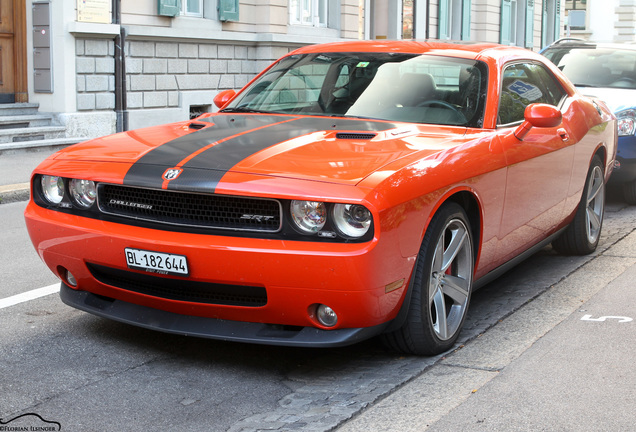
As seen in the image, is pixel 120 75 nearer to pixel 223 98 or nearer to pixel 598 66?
pixel 598 66

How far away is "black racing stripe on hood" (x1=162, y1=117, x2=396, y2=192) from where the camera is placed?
3.85 meters

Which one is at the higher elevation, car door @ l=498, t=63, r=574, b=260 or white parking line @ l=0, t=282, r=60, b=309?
car door @ l=498, t=63, r=574, b=260

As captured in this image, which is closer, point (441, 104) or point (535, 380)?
point (535, 380)

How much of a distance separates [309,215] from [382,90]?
5.31 ft

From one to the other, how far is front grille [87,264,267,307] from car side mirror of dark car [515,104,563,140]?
1943mm

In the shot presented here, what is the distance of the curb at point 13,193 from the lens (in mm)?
9547

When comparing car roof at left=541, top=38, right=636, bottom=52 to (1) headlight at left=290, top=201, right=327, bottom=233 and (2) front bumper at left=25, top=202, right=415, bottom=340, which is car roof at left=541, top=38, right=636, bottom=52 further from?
(1) headlight at left=290, top=201, right=327, bottom=233

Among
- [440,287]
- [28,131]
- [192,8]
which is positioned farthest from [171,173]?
[192,8]

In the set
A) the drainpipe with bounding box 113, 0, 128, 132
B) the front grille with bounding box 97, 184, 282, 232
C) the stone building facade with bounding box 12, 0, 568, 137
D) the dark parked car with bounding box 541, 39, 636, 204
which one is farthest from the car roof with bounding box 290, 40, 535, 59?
the drainpipe with bounding box 113, 0, 128, 132

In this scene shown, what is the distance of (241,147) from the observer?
4148 mm

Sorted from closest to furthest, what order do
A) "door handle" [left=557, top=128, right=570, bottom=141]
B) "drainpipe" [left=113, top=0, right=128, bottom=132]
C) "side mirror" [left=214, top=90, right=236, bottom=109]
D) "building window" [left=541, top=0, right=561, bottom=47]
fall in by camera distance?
"door handle" [left=557, top=128, right=570, bottom=141] < "side mirror" [left=214, top=90, right=236, bottom=109] < "drainpipe" [left=113, top=0, right=128, bottom=132] < "building window" [left=541, top=0, right=561, bottom=47]

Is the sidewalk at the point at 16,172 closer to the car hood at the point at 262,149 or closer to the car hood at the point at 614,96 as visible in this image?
the car hood at the point at 262,149

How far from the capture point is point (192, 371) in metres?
4.06

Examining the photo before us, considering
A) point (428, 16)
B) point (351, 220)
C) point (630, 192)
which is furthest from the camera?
point (428, 16)
